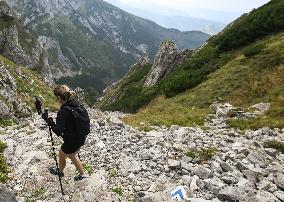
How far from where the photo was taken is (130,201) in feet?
41.7

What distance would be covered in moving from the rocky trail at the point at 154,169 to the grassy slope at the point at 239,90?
6.97m

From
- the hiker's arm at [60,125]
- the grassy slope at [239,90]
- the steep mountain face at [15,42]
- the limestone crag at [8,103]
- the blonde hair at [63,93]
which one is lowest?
the steep mountain face at [15,42]

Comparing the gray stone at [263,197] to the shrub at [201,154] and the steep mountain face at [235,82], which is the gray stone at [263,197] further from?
the steep mountain face at [235,82]

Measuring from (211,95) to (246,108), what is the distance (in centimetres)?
815

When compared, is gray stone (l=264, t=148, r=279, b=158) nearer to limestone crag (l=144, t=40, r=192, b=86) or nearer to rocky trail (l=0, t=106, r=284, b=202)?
rocky trail (l=0, t=106, r=284, b=202)

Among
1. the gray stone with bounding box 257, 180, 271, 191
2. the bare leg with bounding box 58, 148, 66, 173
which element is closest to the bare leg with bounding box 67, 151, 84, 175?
the bare leg with bounding box 58, 148, 66, 173

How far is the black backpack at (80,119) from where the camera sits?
12.5 meters

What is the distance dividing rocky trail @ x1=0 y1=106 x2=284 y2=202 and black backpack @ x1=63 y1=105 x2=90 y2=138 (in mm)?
2050

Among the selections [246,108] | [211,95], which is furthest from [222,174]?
[211,95]

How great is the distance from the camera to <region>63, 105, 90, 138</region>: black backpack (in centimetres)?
1248

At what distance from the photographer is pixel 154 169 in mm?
14938

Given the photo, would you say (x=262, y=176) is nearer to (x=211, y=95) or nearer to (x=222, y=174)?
(x=222, y=174)

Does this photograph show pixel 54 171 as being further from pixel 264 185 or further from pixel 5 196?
pixel 264 185

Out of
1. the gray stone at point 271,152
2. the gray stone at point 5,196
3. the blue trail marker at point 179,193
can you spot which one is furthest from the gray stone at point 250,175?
the gray stone at point 5,196
